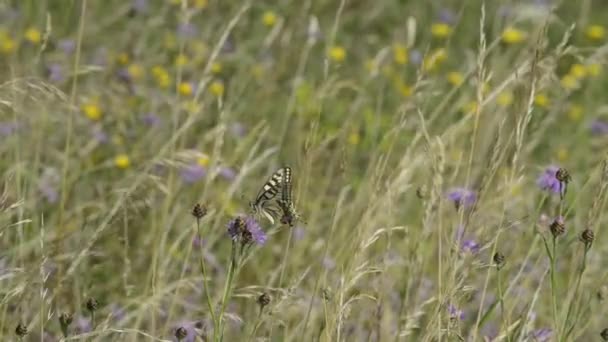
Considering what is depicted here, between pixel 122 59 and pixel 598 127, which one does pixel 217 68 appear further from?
pixel 598 127

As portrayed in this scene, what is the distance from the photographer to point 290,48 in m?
5.16

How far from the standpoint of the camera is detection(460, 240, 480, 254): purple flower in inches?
90.0

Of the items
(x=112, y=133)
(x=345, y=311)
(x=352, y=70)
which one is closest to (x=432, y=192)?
(x=345, y=311)

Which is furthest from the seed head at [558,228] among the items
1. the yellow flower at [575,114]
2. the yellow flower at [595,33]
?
the yellow flower at [595,33]

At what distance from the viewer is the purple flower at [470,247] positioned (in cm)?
229

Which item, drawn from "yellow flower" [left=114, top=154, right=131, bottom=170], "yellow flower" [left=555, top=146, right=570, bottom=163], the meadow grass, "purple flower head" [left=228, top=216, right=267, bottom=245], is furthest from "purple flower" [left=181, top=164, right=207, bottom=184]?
"purple flower head" [left=228, top=216, right=267, bottom=245]

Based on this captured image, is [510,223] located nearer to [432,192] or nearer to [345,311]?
[432,192]

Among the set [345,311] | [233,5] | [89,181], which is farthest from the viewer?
[233,5]

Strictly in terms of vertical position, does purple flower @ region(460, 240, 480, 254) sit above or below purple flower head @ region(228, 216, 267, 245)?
below

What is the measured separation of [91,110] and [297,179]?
161 cm

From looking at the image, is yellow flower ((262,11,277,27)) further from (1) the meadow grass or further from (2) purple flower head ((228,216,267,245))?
(2) purple flower head ((228,216,267,245))

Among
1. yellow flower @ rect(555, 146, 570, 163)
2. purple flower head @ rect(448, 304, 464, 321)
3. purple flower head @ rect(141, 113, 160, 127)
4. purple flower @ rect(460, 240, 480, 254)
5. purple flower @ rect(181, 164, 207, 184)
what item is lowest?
purple flower @ rect(181, 164, 207, 184)

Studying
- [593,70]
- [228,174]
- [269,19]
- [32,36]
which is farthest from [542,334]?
[593,70]

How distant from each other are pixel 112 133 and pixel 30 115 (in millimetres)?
568
